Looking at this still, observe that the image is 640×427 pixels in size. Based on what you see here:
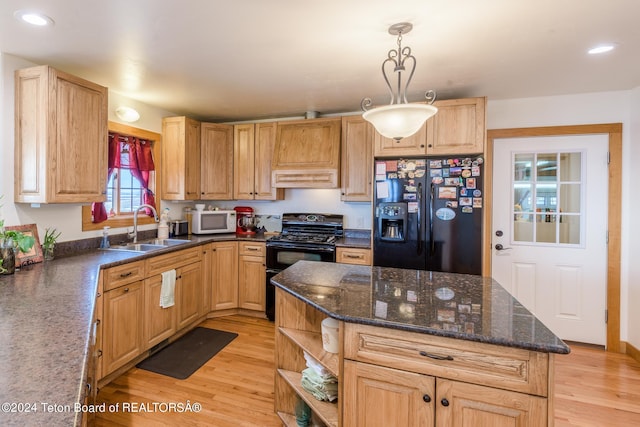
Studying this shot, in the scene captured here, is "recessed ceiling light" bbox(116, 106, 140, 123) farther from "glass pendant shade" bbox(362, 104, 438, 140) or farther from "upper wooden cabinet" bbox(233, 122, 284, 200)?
"glass pendant shade" bbox(362, 104, 438, 140)

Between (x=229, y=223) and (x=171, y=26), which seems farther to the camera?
(x=229, y=223)

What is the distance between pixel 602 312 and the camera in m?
3.04

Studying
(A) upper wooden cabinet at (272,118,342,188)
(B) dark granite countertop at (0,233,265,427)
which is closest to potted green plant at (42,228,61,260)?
(B) dark granite countertop at (0,233,265,427)

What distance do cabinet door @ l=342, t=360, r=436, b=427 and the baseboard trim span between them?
2870mm

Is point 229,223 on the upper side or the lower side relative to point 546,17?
lower

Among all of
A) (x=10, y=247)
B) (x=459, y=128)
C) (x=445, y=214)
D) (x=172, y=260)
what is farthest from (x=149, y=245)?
(x=459, y=128)

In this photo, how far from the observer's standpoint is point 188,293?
10.6 feet

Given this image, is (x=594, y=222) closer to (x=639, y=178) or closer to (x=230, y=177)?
(x=639, y=178)

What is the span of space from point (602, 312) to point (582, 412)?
1.38m

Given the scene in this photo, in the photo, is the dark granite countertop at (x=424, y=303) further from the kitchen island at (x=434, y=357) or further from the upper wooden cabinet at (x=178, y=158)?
the upper wooden cabinet at (x=178, y=158)

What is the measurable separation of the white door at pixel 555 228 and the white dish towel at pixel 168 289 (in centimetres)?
325

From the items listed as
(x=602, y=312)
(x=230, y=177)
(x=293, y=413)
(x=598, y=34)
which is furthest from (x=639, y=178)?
(x=230, y=177)

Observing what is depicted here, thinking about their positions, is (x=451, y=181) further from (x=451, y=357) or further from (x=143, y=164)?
(x=143, y=164)

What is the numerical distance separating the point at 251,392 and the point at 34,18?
2.73m
